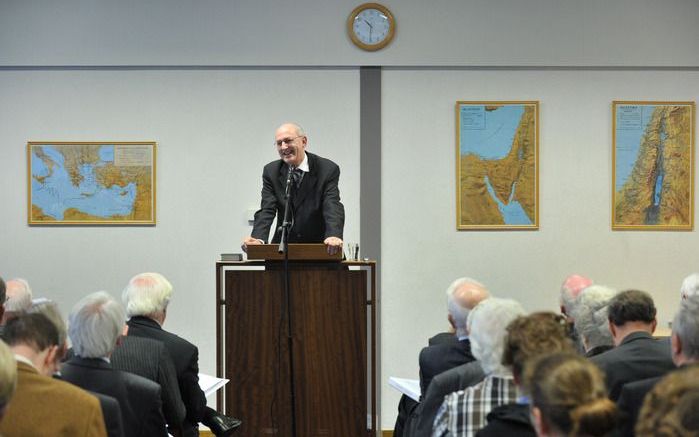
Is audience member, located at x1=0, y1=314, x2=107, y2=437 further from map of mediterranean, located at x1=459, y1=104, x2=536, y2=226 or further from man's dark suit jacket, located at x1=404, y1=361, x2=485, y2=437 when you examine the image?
map of mediterranean, located at x1=459, y1=104, x2=536, y2=226

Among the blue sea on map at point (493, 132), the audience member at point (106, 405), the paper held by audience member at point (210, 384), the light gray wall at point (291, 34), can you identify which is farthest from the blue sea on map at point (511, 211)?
the audience member at point (106, 405)

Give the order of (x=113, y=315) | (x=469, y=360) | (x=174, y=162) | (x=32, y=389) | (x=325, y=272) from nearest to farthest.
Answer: (x=32, y=389)
(x=113, y=315)
(x=469, y=360)
(x=325, y=272)
(x=174, y=162)

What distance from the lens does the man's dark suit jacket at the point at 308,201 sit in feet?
17.4

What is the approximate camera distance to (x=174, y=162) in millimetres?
7160

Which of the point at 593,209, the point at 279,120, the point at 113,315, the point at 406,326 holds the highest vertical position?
the point at 279,120

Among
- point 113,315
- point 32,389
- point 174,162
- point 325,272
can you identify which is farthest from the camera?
point 174,162

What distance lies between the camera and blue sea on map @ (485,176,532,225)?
23.4 ft

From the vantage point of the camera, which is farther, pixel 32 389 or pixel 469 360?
pixel 469 360

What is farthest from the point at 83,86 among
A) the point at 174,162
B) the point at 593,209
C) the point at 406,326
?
the point at 593,209

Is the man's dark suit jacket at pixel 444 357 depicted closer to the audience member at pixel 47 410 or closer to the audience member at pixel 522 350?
the audience member at pixel 522 350

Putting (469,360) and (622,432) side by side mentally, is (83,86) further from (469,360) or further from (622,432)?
(622,432)

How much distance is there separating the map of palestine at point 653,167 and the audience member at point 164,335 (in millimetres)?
4328

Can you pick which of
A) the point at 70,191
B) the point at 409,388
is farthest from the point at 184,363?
the point at 70,191

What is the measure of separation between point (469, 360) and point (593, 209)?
375cm
